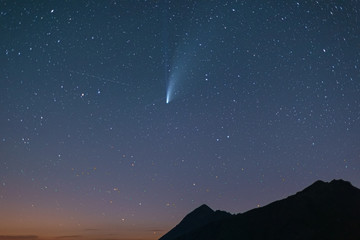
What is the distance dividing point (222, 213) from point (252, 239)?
62.3 meters

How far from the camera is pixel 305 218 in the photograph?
8056 centimetres

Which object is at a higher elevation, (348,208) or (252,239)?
(348,208)

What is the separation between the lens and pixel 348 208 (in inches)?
3191

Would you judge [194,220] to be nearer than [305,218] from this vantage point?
No

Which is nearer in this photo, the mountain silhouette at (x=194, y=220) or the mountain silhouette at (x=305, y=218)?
the mountain silhouette at (x=305, y=218)

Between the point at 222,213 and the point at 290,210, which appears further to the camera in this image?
the point at 222,213

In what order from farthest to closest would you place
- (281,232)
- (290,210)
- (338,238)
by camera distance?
(290,210), (281,232), (338,238)

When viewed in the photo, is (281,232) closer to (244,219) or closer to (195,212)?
(244,219)

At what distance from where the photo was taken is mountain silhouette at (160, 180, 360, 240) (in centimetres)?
7494

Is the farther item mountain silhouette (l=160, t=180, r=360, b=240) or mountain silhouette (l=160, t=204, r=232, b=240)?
mountain silhouette (l=160, t=204, r=232, b=240)

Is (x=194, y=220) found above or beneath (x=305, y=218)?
above

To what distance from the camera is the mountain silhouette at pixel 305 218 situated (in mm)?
74938

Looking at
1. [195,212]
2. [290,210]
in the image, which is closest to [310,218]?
[290,210]

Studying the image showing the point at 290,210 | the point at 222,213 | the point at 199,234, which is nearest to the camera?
the point at 290,210
